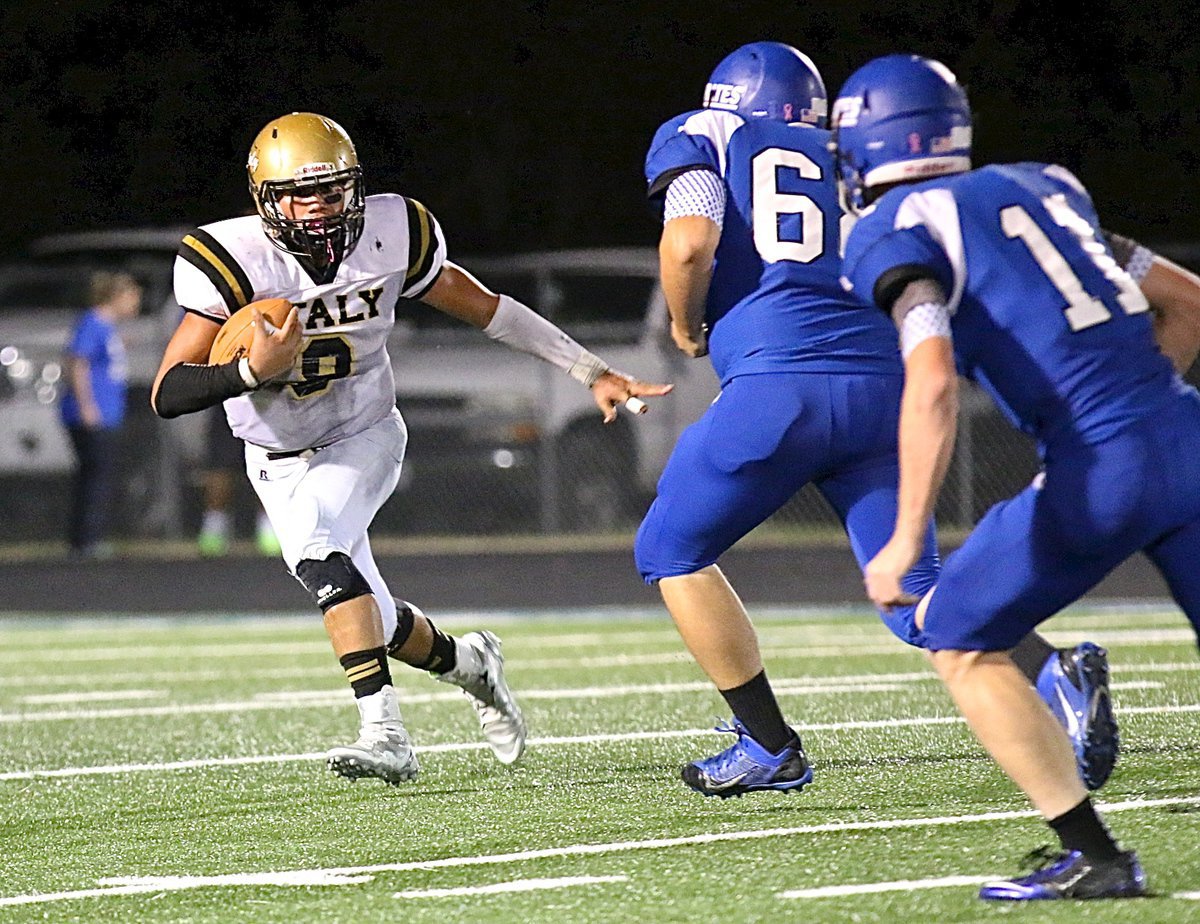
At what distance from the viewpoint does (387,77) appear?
58.1ft

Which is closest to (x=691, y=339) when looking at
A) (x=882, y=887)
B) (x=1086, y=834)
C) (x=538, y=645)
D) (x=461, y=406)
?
(x=882, y=887)

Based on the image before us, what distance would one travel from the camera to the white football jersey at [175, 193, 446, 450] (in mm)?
5109

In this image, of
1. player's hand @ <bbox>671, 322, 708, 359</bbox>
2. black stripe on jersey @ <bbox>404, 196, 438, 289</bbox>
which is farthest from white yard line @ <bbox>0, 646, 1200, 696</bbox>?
player's hand @ <bbox>671, 322, 708, 359</bbox>

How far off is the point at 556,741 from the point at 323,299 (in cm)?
147

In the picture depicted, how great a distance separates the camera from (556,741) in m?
5.91

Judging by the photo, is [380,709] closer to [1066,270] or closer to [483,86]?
[1066,270]

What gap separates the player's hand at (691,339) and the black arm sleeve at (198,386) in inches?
38.6

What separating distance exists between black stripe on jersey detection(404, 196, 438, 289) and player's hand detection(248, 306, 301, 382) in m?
0.58

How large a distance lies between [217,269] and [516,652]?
3915 mm

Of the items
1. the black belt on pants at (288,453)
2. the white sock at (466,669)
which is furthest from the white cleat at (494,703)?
the black belt on pants at (288,453)

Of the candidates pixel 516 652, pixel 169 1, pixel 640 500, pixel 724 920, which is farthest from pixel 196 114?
pixel 724 920

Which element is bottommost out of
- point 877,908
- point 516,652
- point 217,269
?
point 516,652

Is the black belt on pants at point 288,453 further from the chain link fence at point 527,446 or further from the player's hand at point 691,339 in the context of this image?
the chain link fence at point 527,446

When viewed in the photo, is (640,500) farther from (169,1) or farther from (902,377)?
(902,377)
